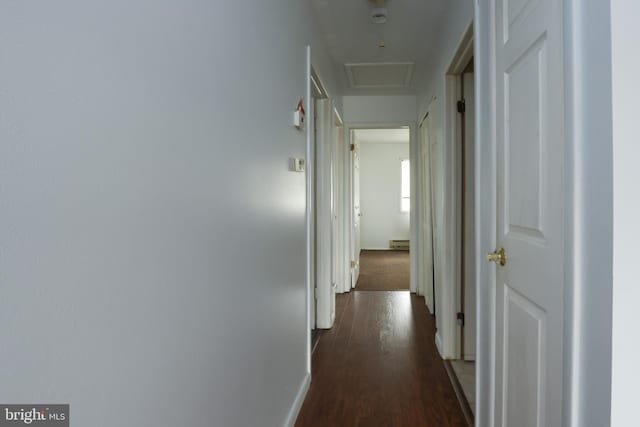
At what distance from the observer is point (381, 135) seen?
8289 mm

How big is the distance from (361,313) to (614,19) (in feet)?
12.0

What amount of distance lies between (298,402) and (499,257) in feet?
4.49

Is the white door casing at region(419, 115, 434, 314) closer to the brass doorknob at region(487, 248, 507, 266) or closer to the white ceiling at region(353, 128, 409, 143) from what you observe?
the brass doorknob at region(487, 248, 507, 266)

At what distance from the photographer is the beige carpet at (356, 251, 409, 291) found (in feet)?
18.1

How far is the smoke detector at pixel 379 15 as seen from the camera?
277 centimetres

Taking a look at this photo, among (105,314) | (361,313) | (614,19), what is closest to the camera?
(105,314)

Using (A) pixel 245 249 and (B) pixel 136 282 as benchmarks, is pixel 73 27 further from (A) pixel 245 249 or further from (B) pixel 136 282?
(A) pixel 245 249

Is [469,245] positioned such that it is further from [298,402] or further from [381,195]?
[381,195]

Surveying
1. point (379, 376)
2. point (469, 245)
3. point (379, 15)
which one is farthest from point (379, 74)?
point (379, 376)

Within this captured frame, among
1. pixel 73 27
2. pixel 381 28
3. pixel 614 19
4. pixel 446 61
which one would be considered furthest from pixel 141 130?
pixel 381 28

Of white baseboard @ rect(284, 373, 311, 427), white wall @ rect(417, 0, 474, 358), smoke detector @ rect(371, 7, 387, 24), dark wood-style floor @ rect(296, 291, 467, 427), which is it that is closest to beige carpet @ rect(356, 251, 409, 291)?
dark wood-style floor @ rect(296, 291, 467, 427)

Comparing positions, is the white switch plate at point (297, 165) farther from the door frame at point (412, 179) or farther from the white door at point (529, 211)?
the door frame at point (412, 179)

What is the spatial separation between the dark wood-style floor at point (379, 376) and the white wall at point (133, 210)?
0.77 metres

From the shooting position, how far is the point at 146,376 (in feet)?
2.82
